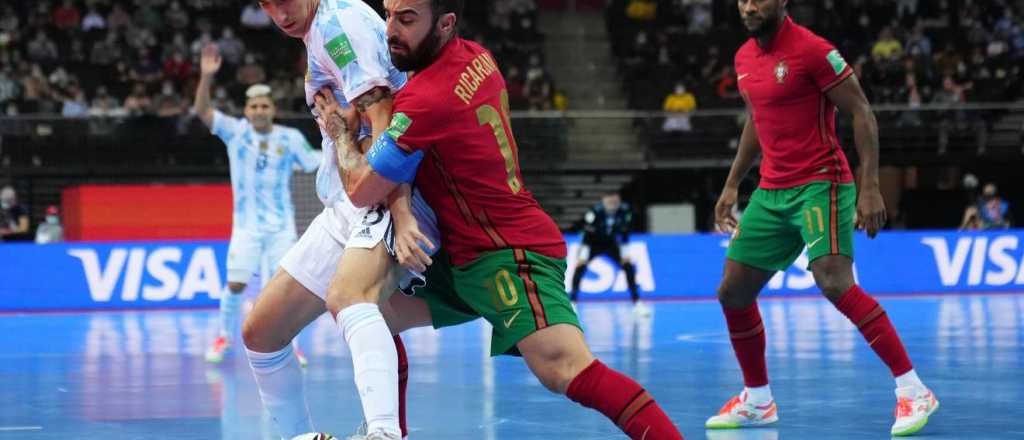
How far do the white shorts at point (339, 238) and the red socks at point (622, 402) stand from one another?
0.73m

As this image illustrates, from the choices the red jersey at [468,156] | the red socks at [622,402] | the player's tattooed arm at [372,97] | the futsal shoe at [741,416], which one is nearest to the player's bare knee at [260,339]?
the red jersey at [468,156]

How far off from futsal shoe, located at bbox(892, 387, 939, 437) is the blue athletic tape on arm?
10.1 feet

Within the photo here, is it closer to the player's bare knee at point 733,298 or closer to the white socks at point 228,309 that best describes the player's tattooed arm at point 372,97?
the player's bare knee at point 733,298

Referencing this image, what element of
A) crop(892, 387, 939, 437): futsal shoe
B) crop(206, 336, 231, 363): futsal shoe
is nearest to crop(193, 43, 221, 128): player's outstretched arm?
crop(206, 336, 231, 363): futsal shoe

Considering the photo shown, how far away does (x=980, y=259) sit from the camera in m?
19.9

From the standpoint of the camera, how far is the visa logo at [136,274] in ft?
60.2

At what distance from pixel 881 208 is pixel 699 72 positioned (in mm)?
19604

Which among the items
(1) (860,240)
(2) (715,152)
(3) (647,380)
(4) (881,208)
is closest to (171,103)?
→ (2) (715,152)

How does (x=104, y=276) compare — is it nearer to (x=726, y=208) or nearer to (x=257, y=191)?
(x=257, y=191)

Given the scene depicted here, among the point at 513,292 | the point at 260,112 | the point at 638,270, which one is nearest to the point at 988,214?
the point at 638,270

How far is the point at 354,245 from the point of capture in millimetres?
5230

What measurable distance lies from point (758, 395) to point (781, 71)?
165 centimetres

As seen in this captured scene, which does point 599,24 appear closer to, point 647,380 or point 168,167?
point 168,167

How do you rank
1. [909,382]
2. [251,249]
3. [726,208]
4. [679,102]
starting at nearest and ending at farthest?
[909,382]
[726,208]
[251,249]
[679,102]
